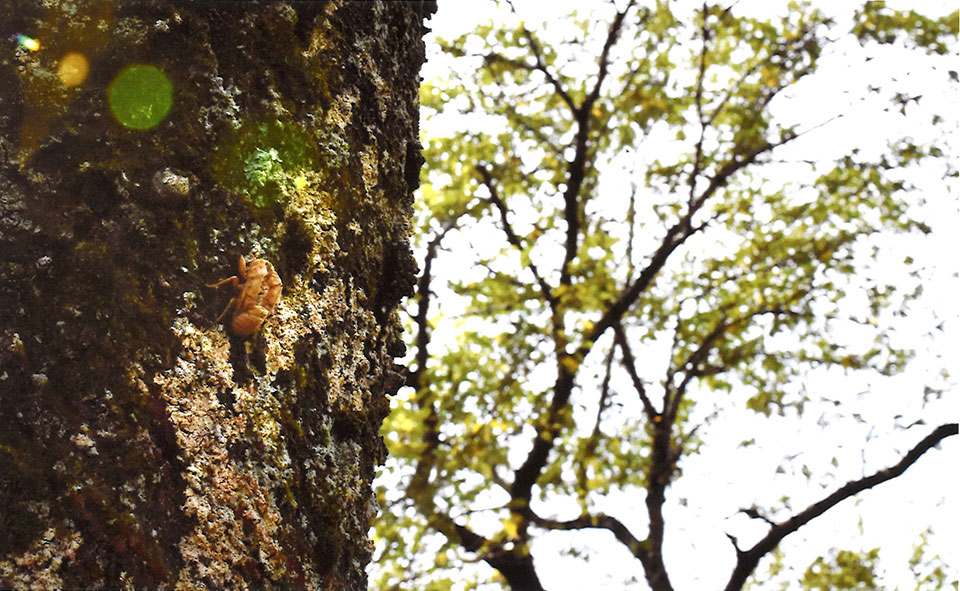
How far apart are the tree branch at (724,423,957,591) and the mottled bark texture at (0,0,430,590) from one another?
21.2 feet

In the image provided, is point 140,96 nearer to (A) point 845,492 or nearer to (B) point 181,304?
(B) point 181,304

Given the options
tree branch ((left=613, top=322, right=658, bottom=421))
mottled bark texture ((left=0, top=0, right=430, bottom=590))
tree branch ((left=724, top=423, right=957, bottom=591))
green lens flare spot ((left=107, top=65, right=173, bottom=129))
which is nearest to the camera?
mottled bark texture ((left=0, top=0, right=430, bottom=590))

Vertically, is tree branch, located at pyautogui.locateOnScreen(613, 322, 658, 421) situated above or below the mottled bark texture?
above

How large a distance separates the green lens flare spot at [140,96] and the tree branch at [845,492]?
6933 millimetres

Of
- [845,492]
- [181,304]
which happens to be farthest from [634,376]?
[181,304]

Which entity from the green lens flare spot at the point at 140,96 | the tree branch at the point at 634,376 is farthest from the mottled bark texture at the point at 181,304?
the tree branch at the point at 634,376

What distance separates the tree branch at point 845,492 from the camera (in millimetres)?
6637

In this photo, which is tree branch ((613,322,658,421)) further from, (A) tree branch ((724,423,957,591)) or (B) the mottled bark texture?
(B) the mottled bark texture

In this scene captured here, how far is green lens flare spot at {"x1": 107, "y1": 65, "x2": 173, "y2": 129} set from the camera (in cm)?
104

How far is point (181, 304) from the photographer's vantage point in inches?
39.2

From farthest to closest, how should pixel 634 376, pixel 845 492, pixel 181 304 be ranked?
1. pixel 634 376
2. pixel 845 492
3. pixel 181 304

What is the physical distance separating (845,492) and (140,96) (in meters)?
7.06

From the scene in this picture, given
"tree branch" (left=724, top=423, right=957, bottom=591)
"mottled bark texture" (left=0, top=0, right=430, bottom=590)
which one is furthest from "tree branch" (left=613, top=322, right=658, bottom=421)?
"mottled bark texture" (left=0, top=0, right=430, bottom=590)

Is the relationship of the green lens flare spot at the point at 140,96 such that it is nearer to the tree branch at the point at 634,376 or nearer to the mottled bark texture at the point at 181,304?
the mottled bark texture at the point at 181,304
